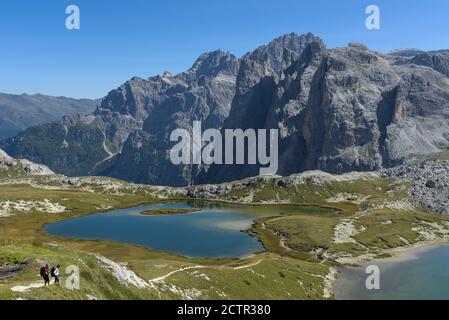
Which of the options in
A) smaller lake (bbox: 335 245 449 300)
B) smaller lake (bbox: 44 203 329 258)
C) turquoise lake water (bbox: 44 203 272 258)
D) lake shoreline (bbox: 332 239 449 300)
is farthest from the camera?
turquoise lake water (bbox: 44 203 272 258)

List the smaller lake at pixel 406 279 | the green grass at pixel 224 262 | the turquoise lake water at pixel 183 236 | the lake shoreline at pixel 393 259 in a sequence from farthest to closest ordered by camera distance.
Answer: the turquoise lake water at pixel 183 236 < the lake shoreline at pixel 393 259 < the smaller lake at pixel 406 279 < the green grass at pixel 224 262

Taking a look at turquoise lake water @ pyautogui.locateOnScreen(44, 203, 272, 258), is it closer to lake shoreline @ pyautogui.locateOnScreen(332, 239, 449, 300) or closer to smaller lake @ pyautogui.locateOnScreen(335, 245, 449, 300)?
lake shoreline @ pyautogui.locateOnScreen(332, 239, 449, 300)

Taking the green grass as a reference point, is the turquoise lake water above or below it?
below

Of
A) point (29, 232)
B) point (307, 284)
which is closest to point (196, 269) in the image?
point (307, 284)

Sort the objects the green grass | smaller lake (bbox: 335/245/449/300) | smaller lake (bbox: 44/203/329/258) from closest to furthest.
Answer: the green grass, smaller lake (bbox: 335/245/449/300), smaller lake (bbox: 44/203/329/258)

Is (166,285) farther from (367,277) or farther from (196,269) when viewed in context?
(367,277)

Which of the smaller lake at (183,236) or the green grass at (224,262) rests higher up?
the green grass at (224,262)

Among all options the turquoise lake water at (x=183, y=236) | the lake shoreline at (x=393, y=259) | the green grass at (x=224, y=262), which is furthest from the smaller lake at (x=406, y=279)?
the turquoise lake water at (x=183, y=236)

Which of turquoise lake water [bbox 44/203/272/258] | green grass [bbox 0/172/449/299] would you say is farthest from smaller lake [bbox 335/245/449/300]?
turquoise lake water [bbox 44/203/272/258]

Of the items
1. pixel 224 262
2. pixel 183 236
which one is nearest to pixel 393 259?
pixel 224 262

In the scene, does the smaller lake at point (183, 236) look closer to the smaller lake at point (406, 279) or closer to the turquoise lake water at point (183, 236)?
the turquoise lake water at point (183, 236)
